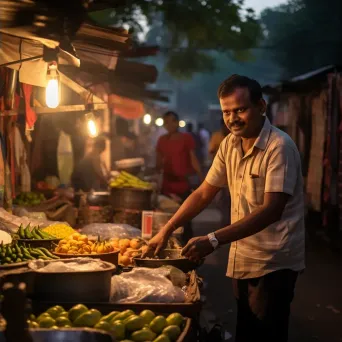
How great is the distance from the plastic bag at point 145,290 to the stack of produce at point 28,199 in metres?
5.57

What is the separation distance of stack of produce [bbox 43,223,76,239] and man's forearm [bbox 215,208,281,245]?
9.81ft

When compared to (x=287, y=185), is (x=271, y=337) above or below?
below

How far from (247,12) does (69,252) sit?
20783 millimetres

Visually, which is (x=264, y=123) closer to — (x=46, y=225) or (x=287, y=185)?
(x=287, y=185)

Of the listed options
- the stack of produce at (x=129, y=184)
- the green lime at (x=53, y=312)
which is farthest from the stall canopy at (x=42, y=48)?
the stack of produce at (x=129, y=184)

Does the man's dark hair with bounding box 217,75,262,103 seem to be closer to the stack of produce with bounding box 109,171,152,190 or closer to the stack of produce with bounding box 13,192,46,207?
the stack of produce with bounding box 13,192,46,207

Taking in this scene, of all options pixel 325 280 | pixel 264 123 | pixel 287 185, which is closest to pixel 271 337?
pixel 287 185

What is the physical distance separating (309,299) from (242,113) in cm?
552

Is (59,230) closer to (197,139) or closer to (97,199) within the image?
(97,199)

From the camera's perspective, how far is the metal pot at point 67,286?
456 centimetres

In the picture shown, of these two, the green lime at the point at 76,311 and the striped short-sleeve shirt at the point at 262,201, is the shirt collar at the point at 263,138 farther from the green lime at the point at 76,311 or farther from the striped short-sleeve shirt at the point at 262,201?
the green lime at the point at 76,311

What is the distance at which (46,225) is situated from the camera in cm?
819

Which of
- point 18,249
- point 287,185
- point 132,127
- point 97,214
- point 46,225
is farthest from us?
point 132,127

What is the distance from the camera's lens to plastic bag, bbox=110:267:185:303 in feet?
15.7
